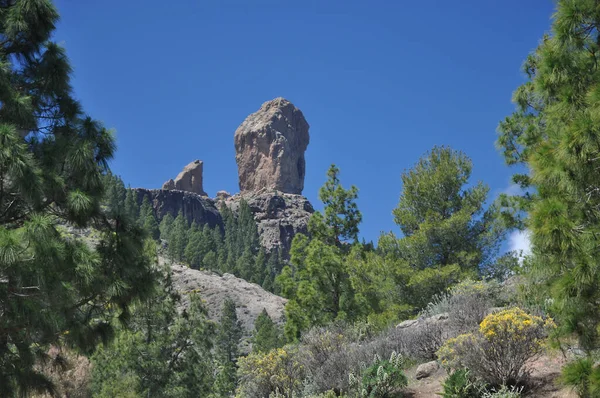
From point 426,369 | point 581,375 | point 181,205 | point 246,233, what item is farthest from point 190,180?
point 581,375

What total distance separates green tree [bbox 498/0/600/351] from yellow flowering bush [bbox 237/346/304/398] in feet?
21.1

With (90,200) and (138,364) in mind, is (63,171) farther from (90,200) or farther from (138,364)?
(138,364)

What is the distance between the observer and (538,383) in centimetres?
819

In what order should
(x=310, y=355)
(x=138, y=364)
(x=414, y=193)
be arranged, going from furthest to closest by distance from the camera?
1. (x=414, y=193)
2. (x=138, y=364)
3. (x=310, y=355)

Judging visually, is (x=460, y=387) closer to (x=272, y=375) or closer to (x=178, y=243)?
(x=272, y=375)

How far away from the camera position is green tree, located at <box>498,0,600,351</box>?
541 centimetres

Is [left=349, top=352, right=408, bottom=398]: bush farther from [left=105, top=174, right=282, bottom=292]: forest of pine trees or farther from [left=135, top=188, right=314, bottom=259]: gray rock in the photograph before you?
[left=135, top=188, right=314, bottom=259]: gray rock

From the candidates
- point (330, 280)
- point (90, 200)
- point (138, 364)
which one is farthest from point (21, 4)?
point (330, 280)

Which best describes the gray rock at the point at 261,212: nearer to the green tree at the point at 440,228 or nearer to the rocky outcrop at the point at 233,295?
the rocky outcrop at the point at 233,295

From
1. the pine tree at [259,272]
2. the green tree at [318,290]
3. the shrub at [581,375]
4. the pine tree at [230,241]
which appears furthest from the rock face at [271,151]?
the shrub at [581,375]

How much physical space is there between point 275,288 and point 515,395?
230 ft

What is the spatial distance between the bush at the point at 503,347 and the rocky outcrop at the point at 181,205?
11990 cm

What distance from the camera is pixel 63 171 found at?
7.41m

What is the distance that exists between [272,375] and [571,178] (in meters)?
7.79
